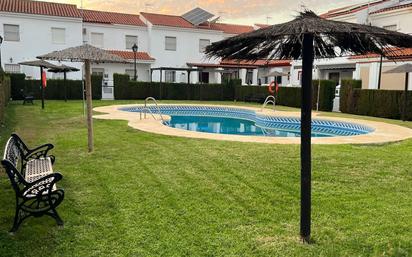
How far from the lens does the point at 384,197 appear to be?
595cm

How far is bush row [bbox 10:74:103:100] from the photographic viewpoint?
2586 cm

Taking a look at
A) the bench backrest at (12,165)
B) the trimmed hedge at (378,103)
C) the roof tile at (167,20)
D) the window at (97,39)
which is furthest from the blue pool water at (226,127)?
the roof tile at (167,20)

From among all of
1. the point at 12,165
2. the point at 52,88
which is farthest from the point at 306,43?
the point at 52,88

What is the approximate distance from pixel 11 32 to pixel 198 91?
1703 cm

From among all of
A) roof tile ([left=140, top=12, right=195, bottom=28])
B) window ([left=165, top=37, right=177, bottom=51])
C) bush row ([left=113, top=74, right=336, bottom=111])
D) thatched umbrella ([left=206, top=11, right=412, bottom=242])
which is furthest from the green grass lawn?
roof tile ([left=140, top=12, right=195, bottom=28])

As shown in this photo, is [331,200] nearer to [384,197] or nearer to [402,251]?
[384,197]

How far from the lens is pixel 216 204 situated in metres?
5.53

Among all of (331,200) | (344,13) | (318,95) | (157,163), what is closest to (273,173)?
(331,200)

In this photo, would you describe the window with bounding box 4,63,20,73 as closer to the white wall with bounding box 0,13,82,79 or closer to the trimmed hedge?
the white wall with bounding box 0,13,82,79

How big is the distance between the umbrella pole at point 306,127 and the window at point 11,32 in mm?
33993

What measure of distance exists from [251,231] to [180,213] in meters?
1.08

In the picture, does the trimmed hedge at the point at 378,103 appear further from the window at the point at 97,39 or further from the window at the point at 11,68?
the window at the point at 11,68

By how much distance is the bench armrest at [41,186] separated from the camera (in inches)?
176

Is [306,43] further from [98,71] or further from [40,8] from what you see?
[40,8]
